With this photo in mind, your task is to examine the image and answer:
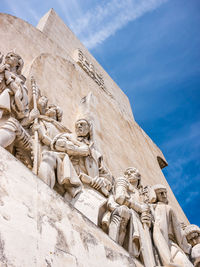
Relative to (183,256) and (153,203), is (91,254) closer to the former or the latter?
(183,256)

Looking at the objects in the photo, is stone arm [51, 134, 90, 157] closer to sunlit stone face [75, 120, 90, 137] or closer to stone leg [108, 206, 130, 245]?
sunlit stone face [75, 120, 90, 137]

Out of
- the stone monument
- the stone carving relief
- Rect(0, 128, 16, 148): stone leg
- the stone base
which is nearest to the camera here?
the stone base

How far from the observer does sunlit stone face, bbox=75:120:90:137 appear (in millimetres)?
4125

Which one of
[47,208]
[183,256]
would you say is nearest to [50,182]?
[47,208]

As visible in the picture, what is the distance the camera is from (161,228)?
336 centimetres

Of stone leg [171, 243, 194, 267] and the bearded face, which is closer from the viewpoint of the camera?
stone leg [171, 243, 194, 267]

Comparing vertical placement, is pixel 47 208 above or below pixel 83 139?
below

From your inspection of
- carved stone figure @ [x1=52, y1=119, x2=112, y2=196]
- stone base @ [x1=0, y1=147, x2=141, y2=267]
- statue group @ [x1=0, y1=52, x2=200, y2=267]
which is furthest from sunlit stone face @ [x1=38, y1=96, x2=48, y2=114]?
stone base @ [x1=0, y1=147, x2=141, y2=267]

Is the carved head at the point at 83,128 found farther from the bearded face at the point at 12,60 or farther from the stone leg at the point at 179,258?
the stone leg at the point at 179,258

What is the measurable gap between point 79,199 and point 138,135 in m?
5.42

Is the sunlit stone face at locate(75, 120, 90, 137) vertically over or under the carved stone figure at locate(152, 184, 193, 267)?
over

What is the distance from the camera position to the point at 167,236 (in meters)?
3.35

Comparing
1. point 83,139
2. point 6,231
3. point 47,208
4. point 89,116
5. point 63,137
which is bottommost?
point 6,231

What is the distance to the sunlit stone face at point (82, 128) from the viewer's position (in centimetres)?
412
